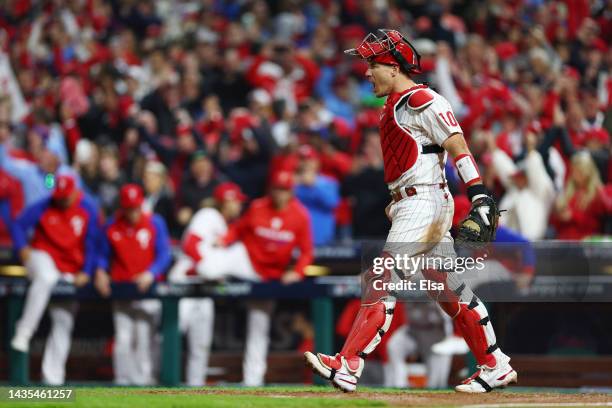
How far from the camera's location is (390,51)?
6.45 metres

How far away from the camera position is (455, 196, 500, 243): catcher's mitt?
19.6 feet

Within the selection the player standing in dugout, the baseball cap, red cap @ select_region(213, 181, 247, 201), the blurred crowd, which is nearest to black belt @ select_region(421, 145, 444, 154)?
the player standing in dugout

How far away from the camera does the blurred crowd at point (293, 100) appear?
11219 millimetres

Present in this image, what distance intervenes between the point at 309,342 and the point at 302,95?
5179mm

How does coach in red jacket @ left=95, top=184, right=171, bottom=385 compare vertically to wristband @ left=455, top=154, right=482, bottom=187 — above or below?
below

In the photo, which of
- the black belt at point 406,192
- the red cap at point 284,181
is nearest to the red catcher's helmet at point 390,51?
the black belt at point 406,192

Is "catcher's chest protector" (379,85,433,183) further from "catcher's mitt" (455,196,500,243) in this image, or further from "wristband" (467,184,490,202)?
"catcher's mitt" (455,196,500,243)

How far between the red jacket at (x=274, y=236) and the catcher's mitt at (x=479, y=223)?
4589 mm

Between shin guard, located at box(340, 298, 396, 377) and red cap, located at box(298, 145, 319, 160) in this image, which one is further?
red cap, located at box(298, 145, 319, 160)

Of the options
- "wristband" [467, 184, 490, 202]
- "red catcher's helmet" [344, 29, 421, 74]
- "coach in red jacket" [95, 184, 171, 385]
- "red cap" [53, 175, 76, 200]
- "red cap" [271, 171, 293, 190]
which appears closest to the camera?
"wristband" [467, 184, 490, 202]

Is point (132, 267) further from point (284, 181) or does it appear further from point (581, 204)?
point (581, 204)

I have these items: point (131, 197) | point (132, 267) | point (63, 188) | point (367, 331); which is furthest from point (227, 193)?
point (367, 331)

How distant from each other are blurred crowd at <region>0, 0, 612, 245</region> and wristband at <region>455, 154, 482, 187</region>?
407 cm

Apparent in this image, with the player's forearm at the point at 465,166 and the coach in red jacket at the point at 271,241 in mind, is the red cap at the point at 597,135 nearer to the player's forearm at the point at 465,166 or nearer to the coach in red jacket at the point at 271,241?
the coach in red jacket at the point at 271,241
